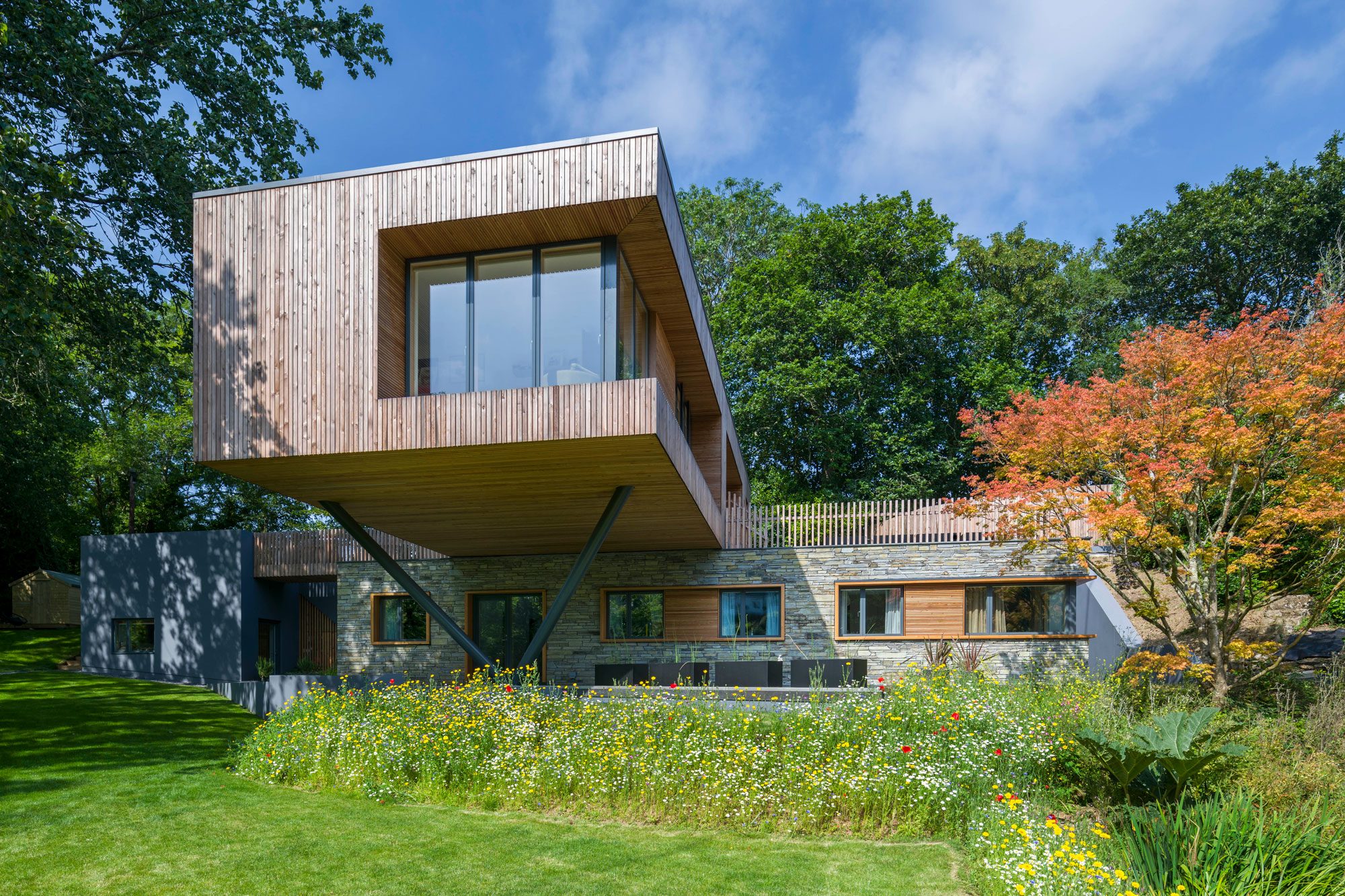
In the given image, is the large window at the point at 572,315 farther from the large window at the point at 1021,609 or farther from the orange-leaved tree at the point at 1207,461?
the large window at the point at 1021,609

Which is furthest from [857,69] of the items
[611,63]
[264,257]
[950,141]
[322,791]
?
[322,791]

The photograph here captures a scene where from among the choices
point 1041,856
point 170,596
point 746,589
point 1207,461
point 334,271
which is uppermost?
point 334,271

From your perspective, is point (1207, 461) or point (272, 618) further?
point (272, 618)

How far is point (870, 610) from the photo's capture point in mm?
16328

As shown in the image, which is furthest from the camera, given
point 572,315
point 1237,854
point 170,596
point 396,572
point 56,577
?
point 56,577

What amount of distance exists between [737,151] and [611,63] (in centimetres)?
1535

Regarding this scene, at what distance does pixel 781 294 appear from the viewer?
29.2 m

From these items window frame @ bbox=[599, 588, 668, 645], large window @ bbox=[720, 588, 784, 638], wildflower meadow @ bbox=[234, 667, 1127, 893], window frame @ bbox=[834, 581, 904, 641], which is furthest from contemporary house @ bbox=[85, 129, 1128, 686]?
window frame @ bbox=[834, 581, 904, 641]

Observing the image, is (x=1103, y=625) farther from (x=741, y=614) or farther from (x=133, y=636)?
(x=133, y=636)

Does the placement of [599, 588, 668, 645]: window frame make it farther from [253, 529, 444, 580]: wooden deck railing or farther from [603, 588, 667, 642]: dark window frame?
[253, 529, 444, 580]: wooden deck railing

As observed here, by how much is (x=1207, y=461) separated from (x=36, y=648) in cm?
2629

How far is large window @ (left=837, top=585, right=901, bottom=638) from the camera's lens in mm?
16234

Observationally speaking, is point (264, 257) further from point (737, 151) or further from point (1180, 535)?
Result: point (737, 151)

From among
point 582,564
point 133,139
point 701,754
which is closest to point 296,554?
point 133,139
